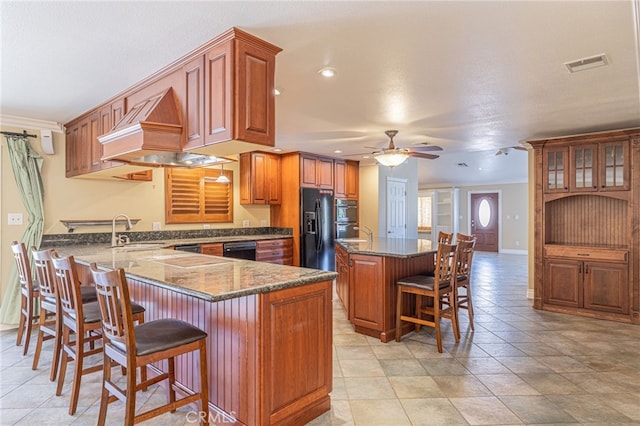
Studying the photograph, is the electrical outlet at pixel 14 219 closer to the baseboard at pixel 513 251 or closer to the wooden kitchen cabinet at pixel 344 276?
the wooden kitchen cabinet at pixel 344 276

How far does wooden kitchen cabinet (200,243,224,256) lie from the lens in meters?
4.77

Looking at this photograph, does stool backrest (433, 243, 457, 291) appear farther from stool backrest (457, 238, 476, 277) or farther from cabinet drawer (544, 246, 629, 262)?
cabinet drawer (544, 246, 629, 262)

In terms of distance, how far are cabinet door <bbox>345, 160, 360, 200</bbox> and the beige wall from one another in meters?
3.06

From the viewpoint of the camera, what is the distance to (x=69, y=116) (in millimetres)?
3943

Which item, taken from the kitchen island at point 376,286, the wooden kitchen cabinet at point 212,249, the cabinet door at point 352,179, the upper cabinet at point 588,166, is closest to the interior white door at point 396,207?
the cabinet door at point 352,179

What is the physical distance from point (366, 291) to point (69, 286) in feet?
8.12

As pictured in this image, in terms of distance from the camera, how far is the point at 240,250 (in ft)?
17.1

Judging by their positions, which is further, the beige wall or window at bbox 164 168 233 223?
window at bbox 164 168 233 223

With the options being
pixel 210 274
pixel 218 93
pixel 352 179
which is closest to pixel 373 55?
pixel 218 93

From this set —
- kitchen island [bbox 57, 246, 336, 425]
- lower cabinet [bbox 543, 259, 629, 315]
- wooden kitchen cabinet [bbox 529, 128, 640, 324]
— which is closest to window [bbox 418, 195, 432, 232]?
wooden kitchen cabinet [bbox 529, 128, 640, 324]

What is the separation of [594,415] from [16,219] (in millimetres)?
5420

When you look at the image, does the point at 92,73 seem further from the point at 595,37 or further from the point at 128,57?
the point at 595,37

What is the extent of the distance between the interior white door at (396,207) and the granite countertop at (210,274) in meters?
4.82

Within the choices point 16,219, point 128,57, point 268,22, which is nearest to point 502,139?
point 268,22
